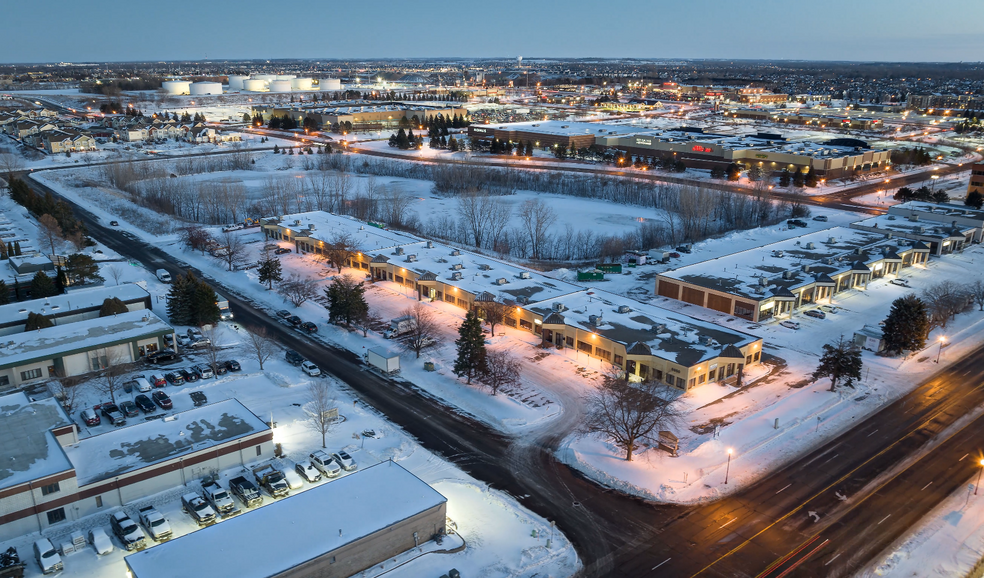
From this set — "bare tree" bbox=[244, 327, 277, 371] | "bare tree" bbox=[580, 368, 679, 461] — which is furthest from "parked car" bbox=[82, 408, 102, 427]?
"bare tree" bbox=[580, 368, 679, 461]

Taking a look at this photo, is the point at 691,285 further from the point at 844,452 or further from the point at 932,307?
the point at 844,452

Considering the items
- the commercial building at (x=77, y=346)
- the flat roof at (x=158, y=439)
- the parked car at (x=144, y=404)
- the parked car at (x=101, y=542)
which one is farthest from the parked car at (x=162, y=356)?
the parked car at (x=101, y=542)

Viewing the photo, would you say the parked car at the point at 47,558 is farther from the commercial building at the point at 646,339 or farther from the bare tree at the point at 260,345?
the commercial building at the point at 646,339

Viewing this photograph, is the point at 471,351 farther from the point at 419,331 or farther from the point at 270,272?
the point at 270,272

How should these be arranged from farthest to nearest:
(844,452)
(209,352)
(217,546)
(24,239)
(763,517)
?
(24,239) → (209,352) → (844,452) → (763,517) → (217,546)

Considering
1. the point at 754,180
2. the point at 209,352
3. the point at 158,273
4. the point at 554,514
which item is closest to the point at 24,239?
the point at 158,273

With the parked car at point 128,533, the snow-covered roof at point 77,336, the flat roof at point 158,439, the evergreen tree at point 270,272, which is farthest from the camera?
the evergreen tree at point 270,272
